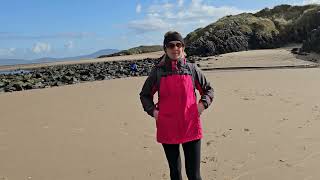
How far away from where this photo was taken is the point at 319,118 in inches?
340

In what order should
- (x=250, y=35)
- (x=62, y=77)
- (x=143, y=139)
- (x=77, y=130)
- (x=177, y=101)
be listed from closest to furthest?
(x=177, y=101)
(x=143, y=139)
(x=77, y=130)
(x=62, y=77)
(x=250, y=35)

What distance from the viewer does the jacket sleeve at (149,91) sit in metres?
4.35

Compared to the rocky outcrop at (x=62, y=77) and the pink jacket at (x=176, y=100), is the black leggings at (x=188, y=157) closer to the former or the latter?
the pink jacket at (x=176, y=100)

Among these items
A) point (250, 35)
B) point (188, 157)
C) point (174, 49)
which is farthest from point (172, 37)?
point (250, 35)

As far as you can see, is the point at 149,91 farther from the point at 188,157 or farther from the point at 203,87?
the point at 188,157

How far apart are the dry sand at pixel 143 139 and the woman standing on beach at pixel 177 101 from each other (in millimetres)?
1573

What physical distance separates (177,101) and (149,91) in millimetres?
328

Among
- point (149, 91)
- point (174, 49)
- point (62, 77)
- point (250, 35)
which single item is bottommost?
point (62, 77)

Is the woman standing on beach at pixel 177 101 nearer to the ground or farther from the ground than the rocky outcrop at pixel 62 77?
farther from the ground

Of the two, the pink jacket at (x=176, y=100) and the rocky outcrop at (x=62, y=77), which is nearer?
the pink jacket at (x=176, y=100)

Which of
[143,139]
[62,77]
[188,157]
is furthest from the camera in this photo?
[62,77]

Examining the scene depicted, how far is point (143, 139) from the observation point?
7.79 metres

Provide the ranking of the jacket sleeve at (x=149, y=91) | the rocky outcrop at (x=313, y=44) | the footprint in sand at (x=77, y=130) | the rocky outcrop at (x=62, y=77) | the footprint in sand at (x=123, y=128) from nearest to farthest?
the jacket sleeve at (x=149, y=91)
the footprint in sand at (x=123, y=128)
the footprint in sand at (x=77, y=130)
the rocky outcrop at (x=62, y=77)
the rocky outcrop at (x=313, y=44)

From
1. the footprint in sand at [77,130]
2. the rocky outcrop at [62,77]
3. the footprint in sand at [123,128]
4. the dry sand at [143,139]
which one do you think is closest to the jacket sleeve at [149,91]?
the dry sand at [143,139]
